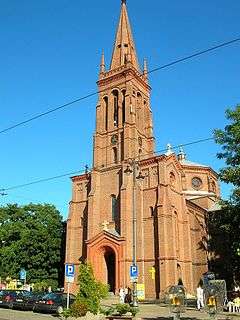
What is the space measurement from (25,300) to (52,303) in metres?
3.85

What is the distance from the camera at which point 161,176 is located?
42.4 m

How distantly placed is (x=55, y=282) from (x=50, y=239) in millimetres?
5056

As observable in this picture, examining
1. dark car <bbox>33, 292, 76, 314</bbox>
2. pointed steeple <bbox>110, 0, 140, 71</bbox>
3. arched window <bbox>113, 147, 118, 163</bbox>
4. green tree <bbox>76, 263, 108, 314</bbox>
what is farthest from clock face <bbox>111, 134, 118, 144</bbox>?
green tree <bbox>76, 263, 108, 314</bbox>

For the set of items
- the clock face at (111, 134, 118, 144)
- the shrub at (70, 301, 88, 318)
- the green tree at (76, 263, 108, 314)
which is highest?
the clock face at (111, 134, 118, 144)

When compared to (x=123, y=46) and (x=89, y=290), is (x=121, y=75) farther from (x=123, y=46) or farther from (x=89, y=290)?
(x=89, y=290)

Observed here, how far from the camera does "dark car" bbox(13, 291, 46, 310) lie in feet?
87.8

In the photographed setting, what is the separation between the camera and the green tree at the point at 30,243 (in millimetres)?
47656

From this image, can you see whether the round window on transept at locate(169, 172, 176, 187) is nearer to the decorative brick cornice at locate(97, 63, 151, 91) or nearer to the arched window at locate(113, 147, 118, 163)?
the arched window at locate(113, 147, 118, 163)

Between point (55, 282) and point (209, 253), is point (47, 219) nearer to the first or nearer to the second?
point (55, 282)

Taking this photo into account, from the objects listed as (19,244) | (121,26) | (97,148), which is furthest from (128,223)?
(121,26)

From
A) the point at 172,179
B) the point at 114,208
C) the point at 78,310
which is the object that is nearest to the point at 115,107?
the point at 172,179

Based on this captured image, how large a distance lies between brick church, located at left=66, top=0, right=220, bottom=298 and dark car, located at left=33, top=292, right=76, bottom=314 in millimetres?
14575

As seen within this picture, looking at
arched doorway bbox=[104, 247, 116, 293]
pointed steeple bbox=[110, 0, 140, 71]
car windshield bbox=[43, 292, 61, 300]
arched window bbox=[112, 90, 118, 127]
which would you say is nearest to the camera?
car windshield bbox=[43, 292, 61, 300]

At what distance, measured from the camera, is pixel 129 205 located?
138 ft
